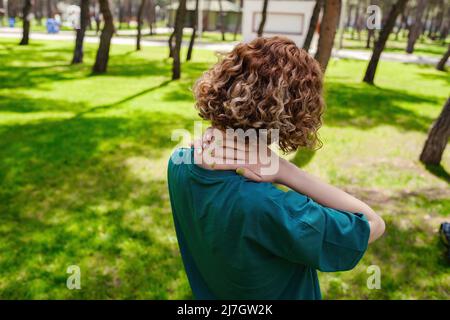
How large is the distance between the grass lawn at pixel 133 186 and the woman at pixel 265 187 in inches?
108

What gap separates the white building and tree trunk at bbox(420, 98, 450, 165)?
102 ft

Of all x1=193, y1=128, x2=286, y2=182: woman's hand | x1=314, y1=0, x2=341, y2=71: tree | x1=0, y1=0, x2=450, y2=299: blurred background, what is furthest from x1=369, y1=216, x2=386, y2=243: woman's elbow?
x1=314, y1=0, x2=341, y2=71: tree

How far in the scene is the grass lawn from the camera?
4250 millimetres

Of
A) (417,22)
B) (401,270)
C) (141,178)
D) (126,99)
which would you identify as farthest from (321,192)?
(417,22)

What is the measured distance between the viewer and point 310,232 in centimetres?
132

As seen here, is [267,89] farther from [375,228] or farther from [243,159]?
[375,228]

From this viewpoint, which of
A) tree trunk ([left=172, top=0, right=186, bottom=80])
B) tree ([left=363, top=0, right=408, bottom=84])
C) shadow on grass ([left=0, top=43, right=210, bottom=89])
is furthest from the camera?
tree ([left=363, top=0, right=408, bottom=84])

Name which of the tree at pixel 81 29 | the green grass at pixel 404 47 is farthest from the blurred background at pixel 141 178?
the green grass at pixel 404 47

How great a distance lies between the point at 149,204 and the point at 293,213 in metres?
4.64

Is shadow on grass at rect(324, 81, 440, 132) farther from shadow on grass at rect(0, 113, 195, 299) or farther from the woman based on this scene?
the woman

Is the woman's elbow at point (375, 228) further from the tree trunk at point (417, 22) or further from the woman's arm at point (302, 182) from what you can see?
Result: the tree trunk at point (417, 22)

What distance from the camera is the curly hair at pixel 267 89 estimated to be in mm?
1348
